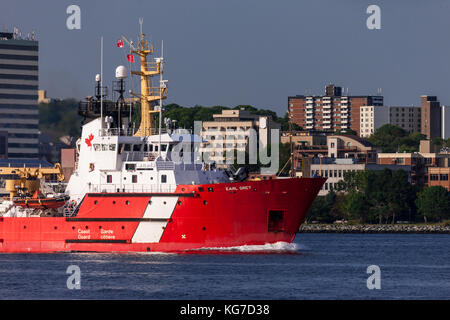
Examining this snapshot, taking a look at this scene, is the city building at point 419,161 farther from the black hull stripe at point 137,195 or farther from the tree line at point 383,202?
the black hull stripe at point 137,195

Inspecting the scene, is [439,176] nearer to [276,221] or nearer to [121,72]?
[121,72]

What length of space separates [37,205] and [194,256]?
12.1 meters

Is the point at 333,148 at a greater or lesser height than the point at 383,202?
greater

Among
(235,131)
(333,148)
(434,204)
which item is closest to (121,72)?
(434,204)

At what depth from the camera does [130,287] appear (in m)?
53.0

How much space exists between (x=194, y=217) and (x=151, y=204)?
8.61 ft

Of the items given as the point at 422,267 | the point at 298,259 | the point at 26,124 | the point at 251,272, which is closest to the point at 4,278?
the point at 251,272

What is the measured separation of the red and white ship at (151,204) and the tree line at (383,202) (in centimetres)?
7417

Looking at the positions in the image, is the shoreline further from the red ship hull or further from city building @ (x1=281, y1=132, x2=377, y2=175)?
the red ship hull

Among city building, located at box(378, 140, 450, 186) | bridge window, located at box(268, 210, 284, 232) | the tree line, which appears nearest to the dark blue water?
bridge window, located at box(268, 210, 284, 232)

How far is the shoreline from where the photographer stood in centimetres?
13200

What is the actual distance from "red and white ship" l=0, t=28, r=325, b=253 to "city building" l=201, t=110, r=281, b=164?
100 metres

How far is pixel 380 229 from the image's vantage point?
133m
